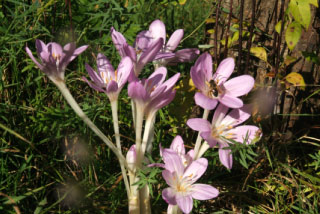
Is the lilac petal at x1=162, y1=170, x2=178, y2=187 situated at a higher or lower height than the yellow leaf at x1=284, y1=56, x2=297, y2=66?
lower

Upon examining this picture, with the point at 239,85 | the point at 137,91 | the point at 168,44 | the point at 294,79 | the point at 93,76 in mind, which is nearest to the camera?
the point at 137,91

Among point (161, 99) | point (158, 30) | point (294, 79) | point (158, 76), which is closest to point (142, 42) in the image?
point (158, 30)

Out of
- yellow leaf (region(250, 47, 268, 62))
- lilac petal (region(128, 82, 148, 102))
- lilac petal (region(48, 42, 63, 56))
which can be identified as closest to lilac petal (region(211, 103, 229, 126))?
lilac petal (region(128, 82, 148, 102))

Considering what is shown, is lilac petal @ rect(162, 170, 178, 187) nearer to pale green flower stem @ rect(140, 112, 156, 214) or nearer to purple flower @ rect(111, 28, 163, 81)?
pale green flower stem @ rect(140, 112, 156, 214)

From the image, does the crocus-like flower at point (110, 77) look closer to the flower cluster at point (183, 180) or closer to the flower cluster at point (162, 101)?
the flower cluster at point (162, 101)

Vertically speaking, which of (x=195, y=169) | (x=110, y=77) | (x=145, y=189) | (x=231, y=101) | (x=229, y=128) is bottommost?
(x=145, y=189)

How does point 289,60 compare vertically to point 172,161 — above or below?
above

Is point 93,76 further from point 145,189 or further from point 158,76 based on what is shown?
point 145,189

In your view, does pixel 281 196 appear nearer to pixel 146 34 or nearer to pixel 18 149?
pixel 146 34
